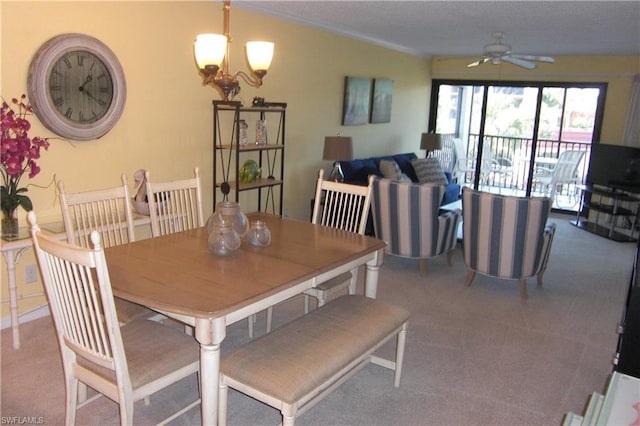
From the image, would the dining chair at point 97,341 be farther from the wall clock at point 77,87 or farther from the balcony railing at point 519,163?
the balcony railing at point 519,163

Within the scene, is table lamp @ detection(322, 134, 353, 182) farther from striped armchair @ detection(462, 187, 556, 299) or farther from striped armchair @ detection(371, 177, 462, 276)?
striped armchair @ detection(462, 187, 556, 299)

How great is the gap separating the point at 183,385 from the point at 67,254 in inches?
49.0

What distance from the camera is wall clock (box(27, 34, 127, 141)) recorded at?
10.4 feet

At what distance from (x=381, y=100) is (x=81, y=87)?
4.47 meters

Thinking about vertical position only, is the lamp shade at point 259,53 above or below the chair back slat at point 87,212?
above

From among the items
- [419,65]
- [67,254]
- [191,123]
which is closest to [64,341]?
[67,254]

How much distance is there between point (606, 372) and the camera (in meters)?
3.08

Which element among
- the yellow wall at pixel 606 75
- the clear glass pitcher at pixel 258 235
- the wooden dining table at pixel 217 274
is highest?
the yellow wall at pixel 606 75

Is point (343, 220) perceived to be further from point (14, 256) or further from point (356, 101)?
point (356, 101)

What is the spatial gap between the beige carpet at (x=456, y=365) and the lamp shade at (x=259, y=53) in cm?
168

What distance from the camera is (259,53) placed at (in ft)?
9.26

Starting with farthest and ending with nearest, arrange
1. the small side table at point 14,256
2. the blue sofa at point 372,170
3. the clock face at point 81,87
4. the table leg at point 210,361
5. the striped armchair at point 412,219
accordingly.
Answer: the blue sofa at point 372,170
the striped armchair at point 412,219
the clock face at point 81,87
the small side table at point 14,256
the table leg at point 210,361

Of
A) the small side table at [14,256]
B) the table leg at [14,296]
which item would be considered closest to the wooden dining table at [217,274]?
the small side table at [14,256]

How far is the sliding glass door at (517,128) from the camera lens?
25.3ft
